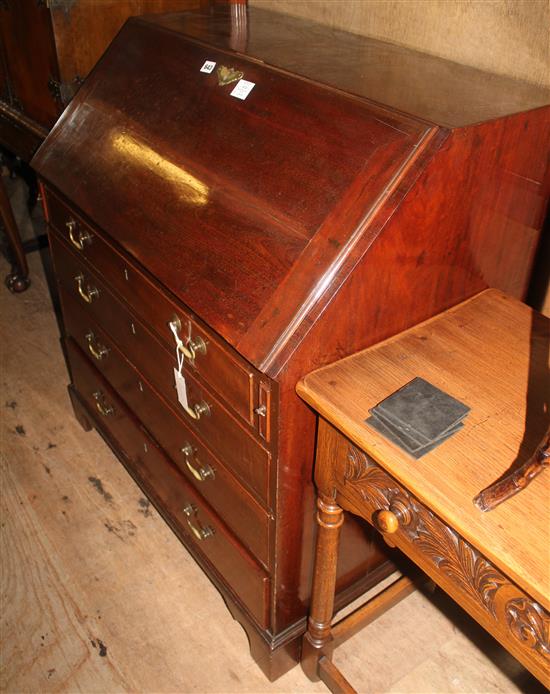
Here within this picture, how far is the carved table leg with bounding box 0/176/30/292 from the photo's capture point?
2738mm

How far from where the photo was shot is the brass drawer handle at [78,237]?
1.60 m

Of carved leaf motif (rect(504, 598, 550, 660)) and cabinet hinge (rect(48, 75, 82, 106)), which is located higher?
cabinet hinge (rect(48, 75, 82, 106))

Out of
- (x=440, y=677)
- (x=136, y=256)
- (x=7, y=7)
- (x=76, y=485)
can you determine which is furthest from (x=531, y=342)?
(x=7, y=7)

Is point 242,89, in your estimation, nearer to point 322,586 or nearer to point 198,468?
point 198,468

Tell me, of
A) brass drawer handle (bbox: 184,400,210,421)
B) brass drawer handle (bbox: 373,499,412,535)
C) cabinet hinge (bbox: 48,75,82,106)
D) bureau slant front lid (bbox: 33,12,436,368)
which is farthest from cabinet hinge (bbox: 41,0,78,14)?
brass drawer handle (bbox: 373,499,412,535)

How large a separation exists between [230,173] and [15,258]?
203 cm

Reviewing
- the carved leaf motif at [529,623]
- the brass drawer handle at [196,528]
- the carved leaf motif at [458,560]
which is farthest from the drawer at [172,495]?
the carved leaf motif at [529,623]

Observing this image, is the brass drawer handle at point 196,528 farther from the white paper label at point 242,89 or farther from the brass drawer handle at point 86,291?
the white paper label at point 242,89

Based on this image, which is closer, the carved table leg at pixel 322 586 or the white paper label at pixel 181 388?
the carved table leg at pixel 322 586

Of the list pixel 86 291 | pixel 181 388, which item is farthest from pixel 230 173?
pixel 86 291

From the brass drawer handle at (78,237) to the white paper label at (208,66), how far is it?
467mm

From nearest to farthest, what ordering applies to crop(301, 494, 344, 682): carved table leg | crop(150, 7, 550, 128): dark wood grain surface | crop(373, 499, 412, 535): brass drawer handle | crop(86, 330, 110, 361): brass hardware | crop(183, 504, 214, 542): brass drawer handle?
crop(373, 499, 412, 535): brass drawer handle < crop(150, 7, 550, 128): dark wood grain surface < crop(301, 494, 344, 682): carved table leg < crop(183, 504, 214, 542): brass drawer handle < crop(86, 330, 110, 361): brass hardware

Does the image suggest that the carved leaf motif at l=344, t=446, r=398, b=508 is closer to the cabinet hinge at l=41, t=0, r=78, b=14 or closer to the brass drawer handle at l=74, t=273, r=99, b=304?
the brass drawer handle at l=74, t=273, r=99, b=304

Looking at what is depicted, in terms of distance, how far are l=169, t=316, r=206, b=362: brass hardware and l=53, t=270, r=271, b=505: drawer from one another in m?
0.06
